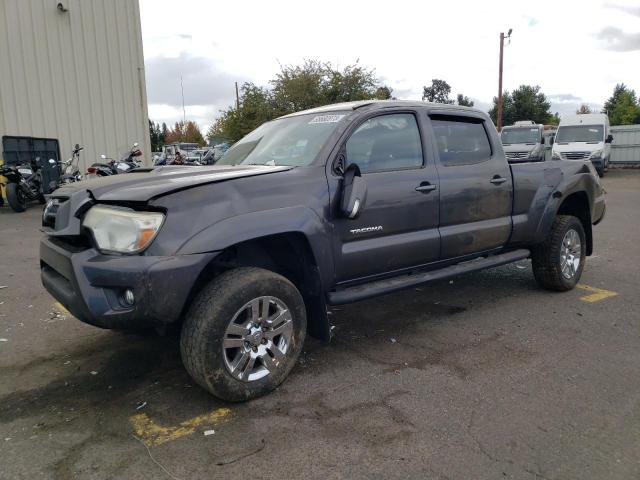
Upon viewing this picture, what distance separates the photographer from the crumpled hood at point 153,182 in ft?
9.29

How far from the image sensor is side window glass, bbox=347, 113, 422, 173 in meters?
3.69

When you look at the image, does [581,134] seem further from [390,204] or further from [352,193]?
[352,193]

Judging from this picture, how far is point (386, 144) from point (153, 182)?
174 cm

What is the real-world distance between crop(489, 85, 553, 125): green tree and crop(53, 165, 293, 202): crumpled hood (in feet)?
182

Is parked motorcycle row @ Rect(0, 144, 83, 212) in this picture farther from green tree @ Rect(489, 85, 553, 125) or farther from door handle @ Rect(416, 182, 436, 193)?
green tree @ Rect(489, 85, 553, 125)

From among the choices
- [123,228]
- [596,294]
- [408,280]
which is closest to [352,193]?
[408,280]

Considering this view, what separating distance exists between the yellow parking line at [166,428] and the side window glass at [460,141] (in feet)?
8.43

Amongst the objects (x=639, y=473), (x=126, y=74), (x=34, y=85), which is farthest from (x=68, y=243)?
(x=126, y=74)

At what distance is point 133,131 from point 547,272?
13.5m

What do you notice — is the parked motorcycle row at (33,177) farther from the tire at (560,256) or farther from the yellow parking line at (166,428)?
the yellow parking line at (166,428)

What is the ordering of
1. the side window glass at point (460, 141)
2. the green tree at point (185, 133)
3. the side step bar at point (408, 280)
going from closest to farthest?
the side step bar at point (408, 280)
the side window glass at point (460, 141)
the green tree at point (185, 133)

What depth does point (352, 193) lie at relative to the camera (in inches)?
132

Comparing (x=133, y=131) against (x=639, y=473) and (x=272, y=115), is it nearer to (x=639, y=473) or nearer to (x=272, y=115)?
(x=272, y=115)

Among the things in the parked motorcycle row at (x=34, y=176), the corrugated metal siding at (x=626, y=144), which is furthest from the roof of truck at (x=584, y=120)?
the parked motorcycle row at (x=34, y=176)
